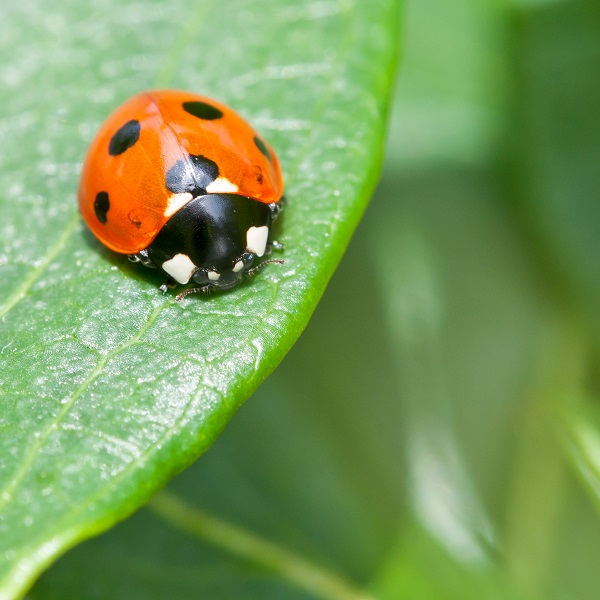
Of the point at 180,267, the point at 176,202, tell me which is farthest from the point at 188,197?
the point at 180,267

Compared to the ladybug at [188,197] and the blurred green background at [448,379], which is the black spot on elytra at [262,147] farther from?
the blurred green background at [448,379]

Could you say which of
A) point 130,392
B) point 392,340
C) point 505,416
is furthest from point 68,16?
point 505,416

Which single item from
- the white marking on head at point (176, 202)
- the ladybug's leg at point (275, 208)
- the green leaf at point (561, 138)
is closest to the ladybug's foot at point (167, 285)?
the white marking on head at point (176, 202)

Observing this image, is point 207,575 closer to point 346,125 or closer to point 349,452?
point 349,452

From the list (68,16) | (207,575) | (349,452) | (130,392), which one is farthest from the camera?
(349,452)

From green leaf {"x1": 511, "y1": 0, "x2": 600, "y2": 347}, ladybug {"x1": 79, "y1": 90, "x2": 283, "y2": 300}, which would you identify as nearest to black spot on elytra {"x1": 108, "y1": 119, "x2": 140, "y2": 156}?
ladybug {"x1": 79, "y1": 90, "x2": 283, "y2": 300}

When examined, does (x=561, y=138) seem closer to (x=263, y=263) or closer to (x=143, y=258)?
(x=263, y=263)
